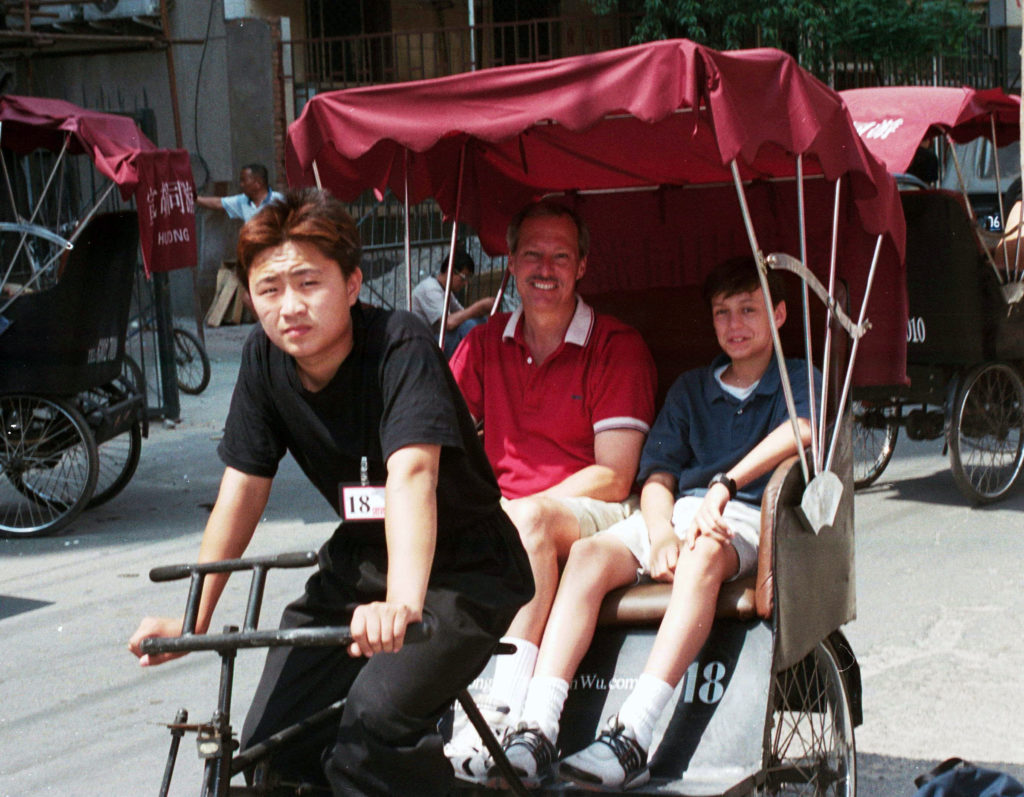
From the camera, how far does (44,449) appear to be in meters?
7.50

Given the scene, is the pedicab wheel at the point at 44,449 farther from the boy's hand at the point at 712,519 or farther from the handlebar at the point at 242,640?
the handlebar at the point at 242,640

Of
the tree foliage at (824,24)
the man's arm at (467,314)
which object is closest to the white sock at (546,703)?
the man's arm at (467,314)

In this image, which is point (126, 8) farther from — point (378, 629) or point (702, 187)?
point (378, 629)

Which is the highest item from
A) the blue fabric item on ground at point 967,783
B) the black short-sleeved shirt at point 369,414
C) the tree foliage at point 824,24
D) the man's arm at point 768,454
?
the tree foliage at point 824,24

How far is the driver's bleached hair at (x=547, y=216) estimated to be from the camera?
4.24 m

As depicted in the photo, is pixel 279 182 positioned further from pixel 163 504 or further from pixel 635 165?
pixel 635 165

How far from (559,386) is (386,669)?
178cm

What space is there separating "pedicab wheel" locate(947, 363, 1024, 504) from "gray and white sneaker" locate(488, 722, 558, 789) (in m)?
4.65

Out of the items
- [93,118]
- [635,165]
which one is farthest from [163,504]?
[635,165]

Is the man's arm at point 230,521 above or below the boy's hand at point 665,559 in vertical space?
above

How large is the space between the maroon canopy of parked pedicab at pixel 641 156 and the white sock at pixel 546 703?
1320mm

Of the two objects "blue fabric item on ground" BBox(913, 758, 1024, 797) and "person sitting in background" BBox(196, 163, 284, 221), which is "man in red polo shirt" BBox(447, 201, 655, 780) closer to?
"blue fabric item on ground" BBox(913, 758, 1024, 797)

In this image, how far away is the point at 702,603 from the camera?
3.44m

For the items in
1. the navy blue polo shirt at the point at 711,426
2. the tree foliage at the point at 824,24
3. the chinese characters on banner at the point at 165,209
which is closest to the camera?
the navy blue polo shirt at the point at 711,426
